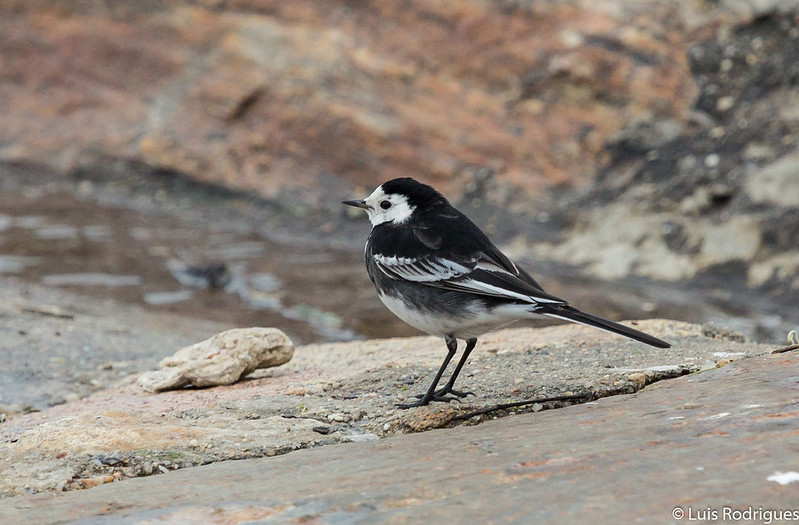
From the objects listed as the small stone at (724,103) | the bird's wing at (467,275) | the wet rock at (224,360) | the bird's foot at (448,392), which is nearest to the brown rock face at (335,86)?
the small stone at (724,103)

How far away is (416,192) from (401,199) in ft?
0.31

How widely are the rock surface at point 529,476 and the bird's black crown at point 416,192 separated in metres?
1.66

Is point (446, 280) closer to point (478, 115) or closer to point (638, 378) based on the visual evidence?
point (638, 378)

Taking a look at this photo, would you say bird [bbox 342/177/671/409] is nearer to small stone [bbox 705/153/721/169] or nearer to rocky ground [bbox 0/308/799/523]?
rocky ground [bbox 0/308/799/523]

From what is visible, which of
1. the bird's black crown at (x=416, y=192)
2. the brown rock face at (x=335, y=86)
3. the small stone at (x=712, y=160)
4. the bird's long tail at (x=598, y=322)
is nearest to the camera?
the bird's long tail at (x=598, y=322)

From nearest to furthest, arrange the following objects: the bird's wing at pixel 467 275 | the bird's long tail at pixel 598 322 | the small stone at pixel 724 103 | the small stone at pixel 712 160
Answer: the bird's long tail at pixel 598 322 → the bird's wing at pixel 467 275 → the small stone at pixel 712 160 → the small stone at pixel 724 103

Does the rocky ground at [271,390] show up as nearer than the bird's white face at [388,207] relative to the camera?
Yes

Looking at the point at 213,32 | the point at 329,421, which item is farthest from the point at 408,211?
the point at 213,32

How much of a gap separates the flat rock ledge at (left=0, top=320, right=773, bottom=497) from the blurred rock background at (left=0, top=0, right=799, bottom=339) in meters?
2.76

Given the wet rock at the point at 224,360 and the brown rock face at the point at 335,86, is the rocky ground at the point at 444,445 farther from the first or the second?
the brown rock face at the point at 335,86

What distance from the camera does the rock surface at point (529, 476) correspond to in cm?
267

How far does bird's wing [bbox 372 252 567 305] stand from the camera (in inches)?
174

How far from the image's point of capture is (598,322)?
4059mm

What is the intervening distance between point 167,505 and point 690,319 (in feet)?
18.5
